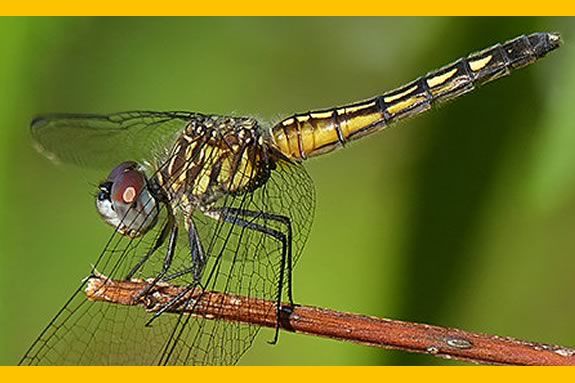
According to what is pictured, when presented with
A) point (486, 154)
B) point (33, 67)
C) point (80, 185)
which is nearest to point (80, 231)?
point (80, 185)

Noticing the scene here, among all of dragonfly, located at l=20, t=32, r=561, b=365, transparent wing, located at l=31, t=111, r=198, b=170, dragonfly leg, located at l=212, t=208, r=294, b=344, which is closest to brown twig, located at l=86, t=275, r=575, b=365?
dragonfly, located at l=20, t=32, r=561, b=365

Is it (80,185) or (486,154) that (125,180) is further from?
(486,154)

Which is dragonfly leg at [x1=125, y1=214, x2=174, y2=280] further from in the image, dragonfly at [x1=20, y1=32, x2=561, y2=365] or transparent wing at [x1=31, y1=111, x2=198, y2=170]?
transparent wing at [x1=31, y1=111, x2=198, y2=170]

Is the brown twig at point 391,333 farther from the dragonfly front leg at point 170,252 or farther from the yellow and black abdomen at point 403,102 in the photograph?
the yellow and black abdomen at point 403,102

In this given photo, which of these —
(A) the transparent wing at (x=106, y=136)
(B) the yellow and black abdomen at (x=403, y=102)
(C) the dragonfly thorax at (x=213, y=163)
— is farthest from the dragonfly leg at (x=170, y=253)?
(B) the yellow and black abdomen at (x=403, y=102)

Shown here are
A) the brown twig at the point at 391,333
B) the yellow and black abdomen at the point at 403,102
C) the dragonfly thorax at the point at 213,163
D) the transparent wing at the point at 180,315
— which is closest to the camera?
the brown twig at the point at 391,333

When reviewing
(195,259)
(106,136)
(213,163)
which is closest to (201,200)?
(213,163)
